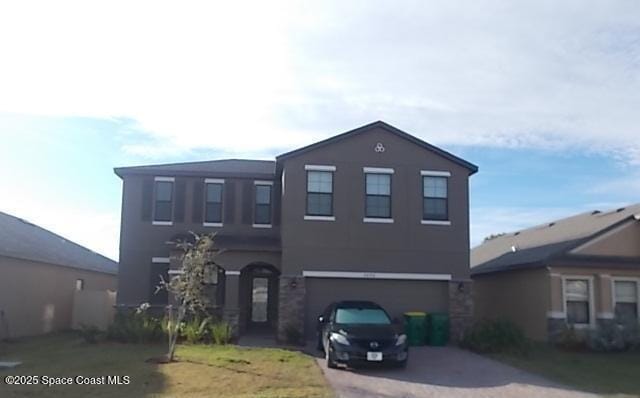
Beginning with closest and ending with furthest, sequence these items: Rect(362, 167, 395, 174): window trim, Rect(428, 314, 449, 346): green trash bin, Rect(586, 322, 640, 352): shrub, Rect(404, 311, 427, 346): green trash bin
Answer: Rect(586, 322, 640, 352): shrub < Rect(404, 311, 427, 346): green trash bin < Rect(428, 314, 449, 346): green trash bin < Rect(362, 167, 395, 174): window trim

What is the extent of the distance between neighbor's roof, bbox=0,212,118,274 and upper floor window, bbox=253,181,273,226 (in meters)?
8.52

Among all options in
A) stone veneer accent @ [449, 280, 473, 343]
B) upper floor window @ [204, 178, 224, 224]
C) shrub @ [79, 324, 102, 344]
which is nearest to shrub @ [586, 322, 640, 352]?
stone veneer accent @ [449, 280, 473, 343]

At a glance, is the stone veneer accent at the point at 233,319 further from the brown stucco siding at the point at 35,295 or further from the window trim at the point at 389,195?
the brown stucco siding at the point at 35,295

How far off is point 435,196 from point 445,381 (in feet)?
30.3

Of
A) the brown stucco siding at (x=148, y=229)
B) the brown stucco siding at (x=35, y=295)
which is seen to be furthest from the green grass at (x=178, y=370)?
the brown stucco siding at (x=148, y=229)

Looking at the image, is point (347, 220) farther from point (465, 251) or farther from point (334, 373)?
point (334, 373)

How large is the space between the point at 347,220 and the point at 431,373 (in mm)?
7612

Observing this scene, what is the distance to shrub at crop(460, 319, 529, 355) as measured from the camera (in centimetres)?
1919

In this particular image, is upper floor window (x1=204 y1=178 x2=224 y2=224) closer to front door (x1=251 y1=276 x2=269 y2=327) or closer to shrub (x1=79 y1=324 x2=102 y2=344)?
front door (x1=251 y1=276 x2=269 y2=327)

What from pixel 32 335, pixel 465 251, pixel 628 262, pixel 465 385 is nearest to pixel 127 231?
pixel 32 335

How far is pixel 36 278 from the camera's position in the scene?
25.8 meters

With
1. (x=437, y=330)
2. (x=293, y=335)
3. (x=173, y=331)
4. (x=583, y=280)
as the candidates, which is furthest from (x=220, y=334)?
(x=583, y=280)

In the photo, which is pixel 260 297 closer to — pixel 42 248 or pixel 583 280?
pixel 42 248

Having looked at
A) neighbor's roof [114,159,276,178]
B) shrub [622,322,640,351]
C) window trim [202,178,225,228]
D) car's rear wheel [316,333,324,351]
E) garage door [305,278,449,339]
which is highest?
neighbor's roof [114,159,276,178]
